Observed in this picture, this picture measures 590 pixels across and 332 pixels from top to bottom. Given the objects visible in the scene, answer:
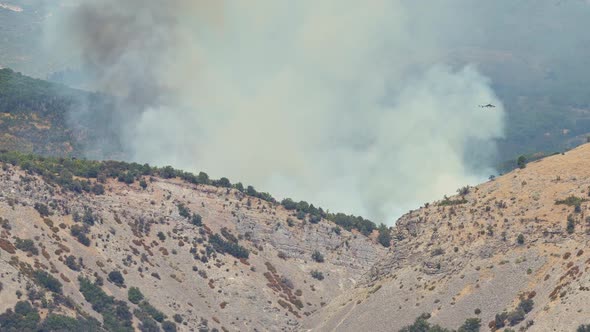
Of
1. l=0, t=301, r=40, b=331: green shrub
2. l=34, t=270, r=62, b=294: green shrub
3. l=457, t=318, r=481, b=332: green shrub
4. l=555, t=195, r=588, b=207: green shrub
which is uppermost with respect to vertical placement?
l=555, t=195, r=588, b=207: green shrub

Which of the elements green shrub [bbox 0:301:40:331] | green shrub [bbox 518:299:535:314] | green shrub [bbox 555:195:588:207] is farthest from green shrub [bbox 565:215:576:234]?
green shrub [bbox 0:301:40:331]

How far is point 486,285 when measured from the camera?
17725cm

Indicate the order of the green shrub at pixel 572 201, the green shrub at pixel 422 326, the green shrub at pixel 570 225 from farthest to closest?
1. the green shrub at pixel 572 201
2. the green shrub at pixel 422 326
3. the green shrub at pixel 570 225

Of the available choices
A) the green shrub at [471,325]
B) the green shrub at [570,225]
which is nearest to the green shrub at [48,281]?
the green shrub at [471,325]

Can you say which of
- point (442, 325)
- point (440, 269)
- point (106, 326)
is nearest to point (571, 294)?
point (442, 325)

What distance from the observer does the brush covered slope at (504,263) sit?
163m

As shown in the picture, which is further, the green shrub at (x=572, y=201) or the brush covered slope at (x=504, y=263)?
the green shrub at (x=572, y=201)

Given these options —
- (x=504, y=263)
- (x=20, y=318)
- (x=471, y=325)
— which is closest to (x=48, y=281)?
(x=20, y=318)

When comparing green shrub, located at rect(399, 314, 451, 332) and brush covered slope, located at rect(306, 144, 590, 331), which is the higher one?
brush covered slope, located at rect(306, 144, 590, 331)

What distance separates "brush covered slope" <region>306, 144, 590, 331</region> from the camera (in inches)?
6422

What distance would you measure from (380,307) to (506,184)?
27.3m

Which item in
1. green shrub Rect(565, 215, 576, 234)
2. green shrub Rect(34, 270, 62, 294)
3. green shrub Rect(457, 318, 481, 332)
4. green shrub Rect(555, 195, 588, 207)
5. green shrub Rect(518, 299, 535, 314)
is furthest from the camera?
green shrub Rect(34, 270, 62, 294)

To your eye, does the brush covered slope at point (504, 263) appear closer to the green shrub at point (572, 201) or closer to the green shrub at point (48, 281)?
the green shrub at point (572, 201)

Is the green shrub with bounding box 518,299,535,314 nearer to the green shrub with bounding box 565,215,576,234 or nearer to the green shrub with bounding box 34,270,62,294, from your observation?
the green shrub with bounding box 565,215,576,234
